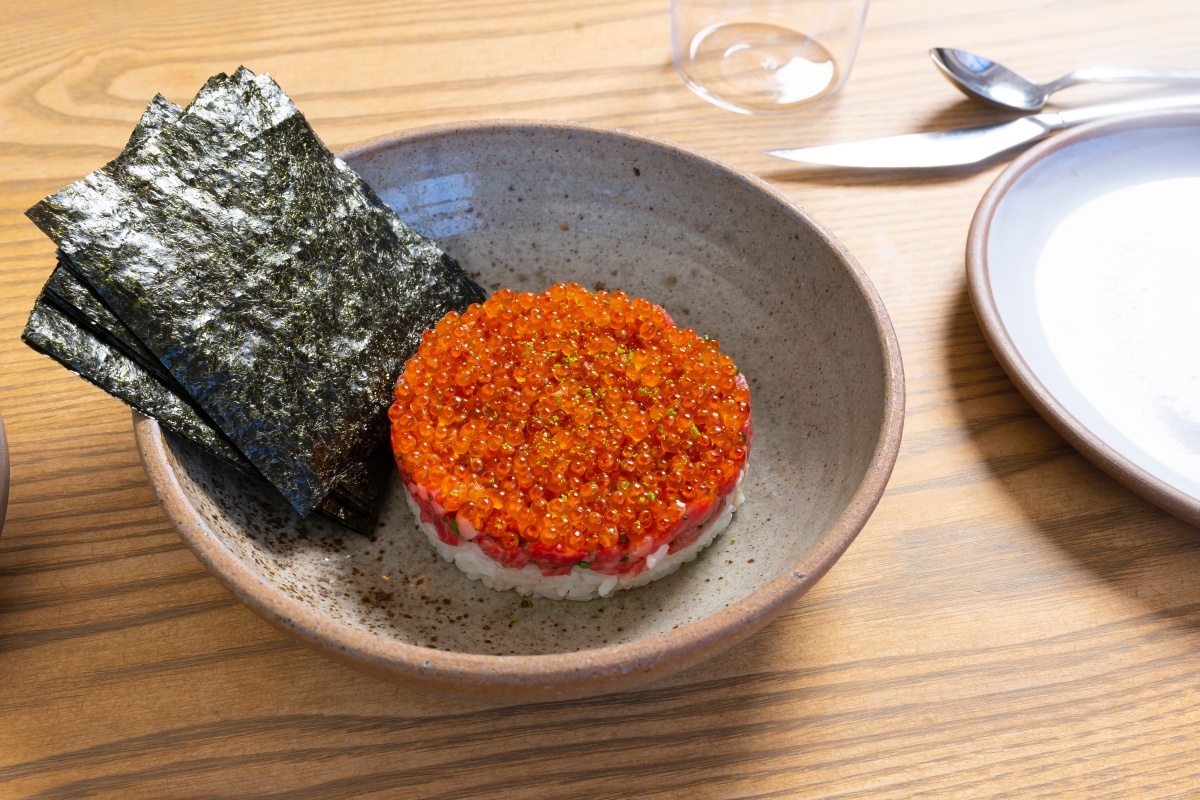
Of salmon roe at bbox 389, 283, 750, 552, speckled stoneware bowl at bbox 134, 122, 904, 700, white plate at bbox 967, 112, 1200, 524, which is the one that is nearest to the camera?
speckled stoneware bowl at bbox 134, 122, 904, 700

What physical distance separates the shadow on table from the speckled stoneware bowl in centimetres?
26

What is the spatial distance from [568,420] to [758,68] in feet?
3.50

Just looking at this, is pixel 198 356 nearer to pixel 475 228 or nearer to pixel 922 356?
pixel 475 228

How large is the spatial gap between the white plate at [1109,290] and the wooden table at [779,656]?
3.0 inches

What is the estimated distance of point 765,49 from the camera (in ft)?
5.98

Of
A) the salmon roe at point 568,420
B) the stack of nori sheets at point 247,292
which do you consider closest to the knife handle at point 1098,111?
the salmon roe at point 568,420

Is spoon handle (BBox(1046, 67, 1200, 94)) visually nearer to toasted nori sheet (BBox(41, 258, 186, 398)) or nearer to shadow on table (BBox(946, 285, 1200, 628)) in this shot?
shadow on table (BBox(946, 285, 1200, 628))

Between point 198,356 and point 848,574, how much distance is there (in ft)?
2.74

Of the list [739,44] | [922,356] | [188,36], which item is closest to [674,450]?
[922,356]

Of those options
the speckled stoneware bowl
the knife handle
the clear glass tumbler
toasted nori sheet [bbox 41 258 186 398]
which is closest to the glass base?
the clear glass tumbler

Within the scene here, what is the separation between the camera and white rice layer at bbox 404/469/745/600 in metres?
1.06

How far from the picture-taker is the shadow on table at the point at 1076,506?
1.08m

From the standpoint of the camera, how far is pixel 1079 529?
1.12 metres

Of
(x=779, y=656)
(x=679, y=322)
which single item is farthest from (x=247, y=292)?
(x=779, y=656)
